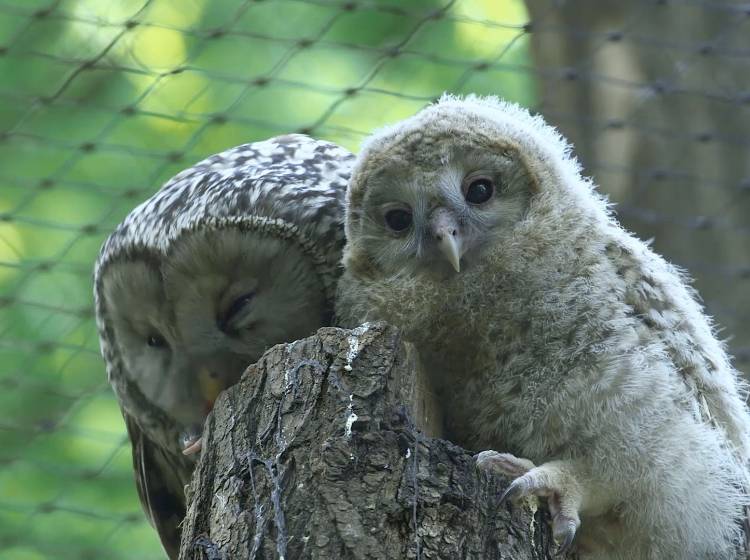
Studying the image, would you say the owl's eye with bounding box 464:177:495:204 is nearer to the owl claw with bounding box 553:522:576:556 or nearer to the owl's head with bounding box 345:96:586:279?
the owl's head with bounding box 345:96:586:279

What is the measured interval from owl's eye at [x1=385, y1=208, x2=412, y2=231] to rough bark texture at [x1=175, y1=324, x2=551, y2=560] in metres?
0.45

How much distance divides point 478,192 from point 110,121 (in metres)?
2.53

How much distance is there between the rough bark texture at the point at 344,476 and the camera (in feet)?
7.63

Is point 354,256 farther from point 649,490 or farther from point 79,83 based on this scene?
point 79,83

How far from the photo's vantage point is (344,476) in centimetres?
238

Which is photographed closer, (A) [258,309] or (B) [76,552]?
(A) [258,309]

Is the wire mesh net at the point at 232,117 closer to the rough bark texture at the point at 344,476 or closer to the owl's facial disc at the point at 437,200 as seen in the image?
the owl's facial disc at the point at 437,200

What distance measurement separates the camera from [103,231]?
4.94m

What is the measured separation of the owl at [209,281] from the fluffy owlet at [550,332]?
12 centimetres

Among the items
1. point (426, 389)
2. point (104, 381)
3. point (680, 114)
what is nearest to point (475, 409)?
point (426, 389)

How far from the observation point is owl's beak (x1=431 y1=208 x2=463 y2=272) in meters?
2.83

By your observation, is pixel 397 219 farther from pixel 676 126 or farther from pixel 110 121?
pixel 110 121

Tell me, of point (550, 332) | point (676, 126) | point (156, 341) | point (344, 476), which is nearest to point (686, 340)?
point (550, 332)

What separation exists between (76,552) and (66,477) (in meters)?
0.33
